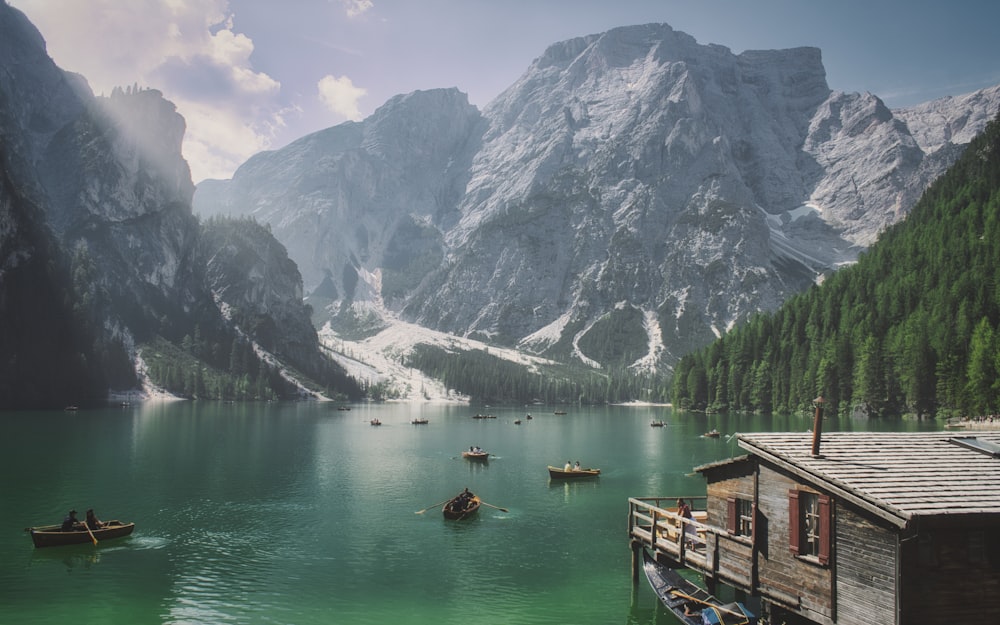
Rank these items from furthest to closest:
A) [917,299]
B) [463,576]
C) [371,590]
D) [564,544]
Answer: [917,299] → [564,544] → [463,576] → [371,590]

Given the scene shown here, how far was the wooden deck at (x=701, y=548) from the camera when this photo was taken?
3506cm

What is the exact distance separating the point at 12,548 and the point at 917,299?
191659mm

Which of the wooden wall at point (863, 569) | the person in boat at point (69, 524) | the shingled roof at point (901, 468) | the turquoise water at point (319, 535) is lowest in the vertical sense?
the turquoise water at point (319, 535)

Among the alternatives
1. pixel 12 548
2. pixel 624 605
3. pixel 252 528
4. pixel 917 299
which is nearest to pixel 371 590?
pixel 624 605

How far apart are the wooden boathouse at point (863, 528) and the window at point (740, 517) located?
0.05 metres

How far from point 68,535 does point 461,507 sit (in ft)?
107

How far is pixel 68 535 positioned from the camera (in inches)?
2066

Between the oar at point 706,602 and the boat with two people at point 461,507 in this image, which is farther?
the boat with two people at point 461,507

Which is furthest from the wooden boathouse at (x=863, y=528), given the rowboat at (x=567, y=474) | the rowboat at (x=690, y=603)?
the rowboat at (x=567, y=474)

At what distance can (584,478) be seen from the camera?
91.2 metres

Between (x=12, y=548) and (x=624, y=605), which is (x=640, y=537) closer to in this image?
(x=624, y=605)

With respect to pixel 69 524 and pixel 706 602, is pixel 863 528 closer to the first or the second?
pixel 706 602

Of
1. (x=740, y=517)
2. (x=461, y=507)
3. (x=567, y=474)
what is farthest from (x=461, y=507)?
(x=740, y=517)

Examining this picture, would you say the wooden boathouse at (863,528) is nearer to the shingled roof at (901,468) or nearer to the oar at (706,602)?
the shingled roof at (901,468)
